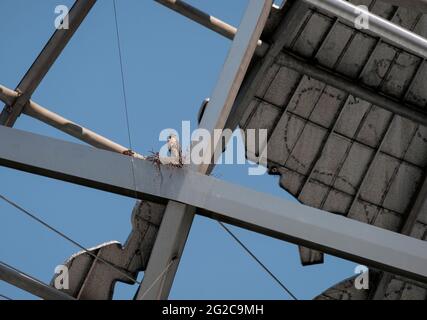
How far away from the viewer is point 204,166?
27.5ft

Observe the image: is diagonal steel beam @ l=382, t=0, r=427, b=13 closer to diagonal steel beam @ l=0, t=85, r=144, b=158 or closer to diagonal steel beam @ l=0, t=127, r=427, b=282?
diagonal steel beam @ l=0, t=127, r=427, b=282

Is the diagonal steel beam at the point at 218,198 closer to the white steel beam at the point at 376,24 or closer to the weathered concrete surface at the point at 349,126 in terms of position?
the white steel beam at the point at 376,24

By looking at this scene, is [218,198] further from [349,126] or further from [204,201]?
[349,126]

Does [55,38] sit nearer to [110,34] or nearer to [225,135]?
[225,135]

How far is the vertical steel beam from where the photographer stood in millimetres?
7887

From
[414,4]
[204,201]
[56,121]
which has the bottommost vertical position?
[204,201]

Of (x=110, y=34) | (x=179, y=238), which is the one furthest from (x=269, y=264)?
(x=179, y=238)

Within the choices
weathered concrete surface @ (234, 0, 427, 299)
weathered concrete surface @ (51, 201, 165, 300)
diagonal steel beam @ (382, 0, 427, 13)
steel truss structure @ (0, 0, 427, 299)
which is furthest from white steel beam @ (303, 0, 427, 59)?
weathered concrete surface @ (51, 201, 165, 300)

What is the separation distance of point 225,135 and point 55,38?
11.0 ft

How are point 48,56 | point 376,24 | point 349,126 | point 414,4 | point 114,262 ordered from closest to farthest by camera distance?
point 414,4
point 376,24
point 48,56
point 114,262
point 349,126

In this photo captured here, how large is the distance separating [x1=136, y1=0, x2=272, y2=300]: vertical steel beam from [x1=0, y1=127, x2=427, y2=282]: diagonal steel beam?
196 millimetres

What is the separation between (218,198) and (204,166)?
1.29ft

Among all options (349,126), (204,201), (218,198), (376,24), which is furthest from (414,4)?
(349,126)
